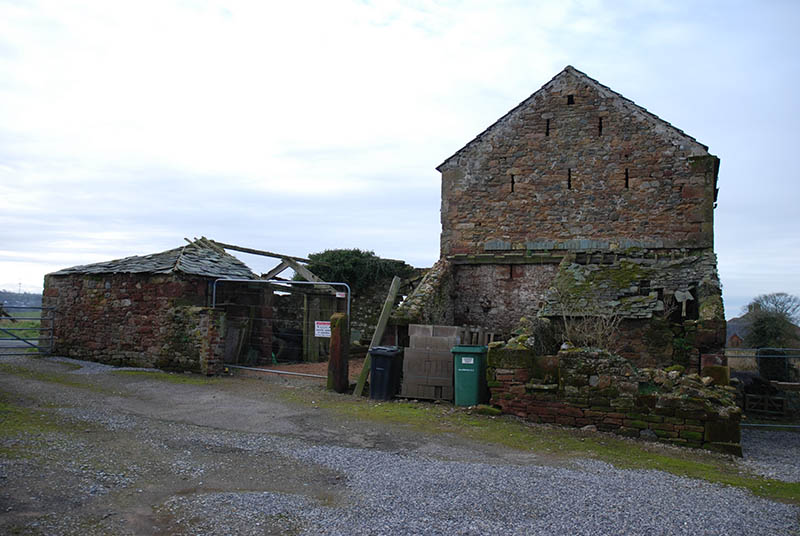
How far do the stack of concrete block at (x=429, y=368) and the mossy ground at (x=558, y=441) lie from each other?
35 centimetres

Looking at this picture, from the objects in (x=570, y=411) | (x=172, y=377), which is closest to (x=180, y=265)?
(x=172, y=377)

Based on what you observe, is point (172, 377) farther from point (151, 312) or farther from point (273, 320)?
point (273, 320)

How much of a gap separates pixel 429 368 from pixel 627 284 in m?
5.52

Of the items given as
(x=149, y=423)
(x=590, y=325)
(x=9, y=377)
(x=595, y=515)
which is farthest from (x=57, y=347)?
(x=595, y=515)

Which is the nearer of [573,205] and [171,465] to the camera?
[171,465]

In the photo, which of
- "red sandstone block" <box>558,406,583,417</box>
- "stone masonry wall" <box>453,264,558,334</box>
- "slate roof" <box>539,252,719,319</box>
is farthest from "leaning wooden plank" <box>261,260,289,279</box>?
"red sandstone block" <box>558,406,583,417</box>

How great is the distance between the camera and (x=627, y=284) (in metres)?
13.2

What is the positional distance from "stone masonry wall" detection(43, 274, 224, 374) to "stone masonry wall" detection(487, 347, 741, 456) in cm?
745

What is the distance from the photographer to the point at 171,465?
249 inches

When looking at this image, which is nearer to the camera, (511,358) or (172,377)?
(511,358)

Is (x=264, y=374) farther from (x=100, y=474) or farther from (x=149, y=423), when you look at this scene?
(x=100, y=474)

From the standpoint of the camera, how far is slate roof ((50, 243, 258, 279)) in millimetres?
14586

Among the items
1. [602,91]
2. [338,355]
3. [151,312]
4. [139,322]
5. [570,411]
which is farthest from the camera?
[602,91]

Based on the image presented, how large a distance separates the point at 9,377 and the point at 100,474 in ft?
26.4
